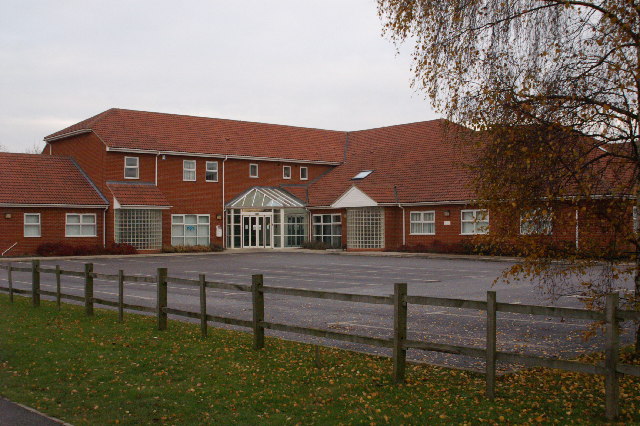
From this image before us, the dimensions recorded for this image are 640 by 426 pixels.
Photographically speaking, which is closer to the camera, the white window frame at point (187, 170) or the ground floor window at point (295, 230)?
the white window frame at point (187, 170)

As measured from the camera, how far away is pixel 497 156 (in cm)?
880

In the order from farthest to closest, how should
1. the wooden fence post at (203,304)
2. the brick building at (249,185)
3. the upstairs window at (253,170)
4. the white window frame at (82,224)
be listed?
the upstairs window at (253,170), the brick building at (249,185), the white window frame at (82,224), the wooden fence post at (203,304)

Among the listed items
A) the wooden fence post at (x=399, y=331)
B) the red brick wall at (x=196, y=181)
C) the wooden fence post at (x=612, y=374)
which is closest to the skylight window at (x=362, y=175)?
the red brick wall at (x=196, y=181)

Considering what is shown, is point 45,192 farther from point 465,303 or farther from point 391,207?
point 465,303

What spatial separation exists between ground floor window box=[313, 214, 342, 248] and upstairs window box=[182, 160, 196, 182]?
848cm

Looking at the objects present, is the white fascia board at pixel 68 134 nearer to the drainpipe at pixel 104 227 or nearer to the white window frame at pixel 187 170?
the drainpipe at pixel 104 227

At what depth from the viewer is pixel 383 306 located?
15523 mm

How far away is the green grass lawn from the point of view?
6.80m

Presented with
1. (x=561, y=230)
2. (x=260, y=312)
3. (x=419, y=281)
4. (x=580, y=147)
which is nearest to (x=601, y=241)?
(x=561, y=230)

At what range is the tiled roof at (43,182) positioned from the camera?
3759cm

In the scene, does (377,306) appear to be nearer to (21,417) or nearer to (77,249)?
(21,417)

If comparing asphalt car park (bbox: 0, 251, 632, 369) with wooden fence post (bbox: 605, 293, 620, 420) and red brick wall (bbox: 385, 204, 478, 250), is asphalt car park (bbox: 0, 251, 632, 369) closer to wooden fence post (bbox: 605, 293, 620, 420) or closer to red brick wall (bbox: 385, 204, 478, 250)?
wooden fence post (bbox: 605, 293, 620, 420)

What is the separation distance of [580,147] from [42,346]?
8240 millimetres

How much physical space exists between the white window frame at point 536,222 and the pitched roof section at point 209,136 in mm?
35086
